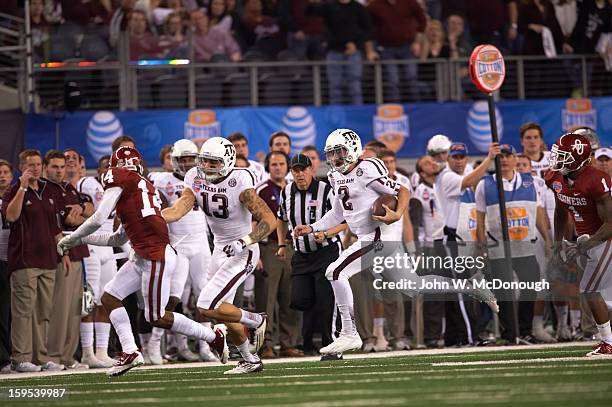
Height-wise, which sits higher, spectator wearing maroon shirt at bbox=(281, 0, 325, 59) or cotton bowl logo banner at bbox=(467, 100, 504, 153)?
spectator wearing maroon shirt at bbox=(281, 0, 325, 59)

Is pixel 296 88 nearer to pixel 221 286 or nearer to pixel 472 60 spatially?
pixel 472 60

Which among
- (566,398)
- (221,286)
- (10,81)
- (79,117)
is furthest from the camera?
(10,81)

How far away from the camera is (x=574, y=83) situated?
56.2ft

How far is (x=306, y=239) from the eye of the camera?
1134 cm

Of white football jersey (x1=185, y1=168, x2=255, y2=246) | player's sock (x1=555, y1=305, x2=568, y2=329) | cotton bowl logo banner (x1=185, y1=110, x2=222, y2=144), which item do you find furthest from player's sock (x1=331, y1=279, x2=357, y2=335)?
cotton bowl logo banner (x1=185, y1=110, x2=222, y2=144)

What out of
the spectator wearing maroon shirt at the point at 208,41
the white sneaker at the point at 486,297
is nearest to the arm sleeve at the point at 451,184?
the white sneaker at the point at 486,297

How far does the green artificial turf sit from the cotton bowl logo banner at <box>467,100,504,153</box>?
5.71 m

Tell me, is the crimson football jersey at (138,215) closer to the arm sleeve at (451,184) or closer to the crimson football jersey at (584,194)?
the crimson football jersey at (584,194)

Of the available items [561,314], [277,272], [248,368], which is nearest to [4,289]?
[277,272]

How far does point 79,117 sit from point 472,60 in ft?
17.3

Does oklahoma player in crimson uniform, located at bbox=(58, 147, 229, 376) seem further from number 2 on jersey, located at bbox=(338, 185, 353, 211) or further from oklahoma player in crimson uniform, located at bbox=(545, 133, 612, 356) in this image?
oklahoma player in crimson uniform, located at bbox=(545, 133, 612, 356)

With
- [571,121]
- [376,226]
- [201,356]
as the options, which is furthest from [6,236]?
[571,121]

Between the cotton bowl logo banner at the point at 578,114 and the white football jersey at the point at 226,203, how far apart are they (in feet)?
23.0

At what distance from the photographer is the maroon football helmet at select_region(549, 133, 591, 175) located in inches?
394
